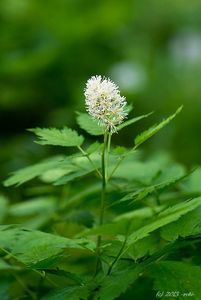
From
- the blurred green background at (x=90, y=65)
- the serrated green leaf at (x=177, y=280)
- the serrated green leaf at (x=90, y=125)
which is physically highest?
the blurred green background at (x=90, y=65)

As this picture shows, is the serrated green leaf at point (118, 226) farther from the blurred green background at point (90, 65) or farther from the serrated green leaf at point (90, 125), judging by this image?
the blurred green background at point (90, 65)

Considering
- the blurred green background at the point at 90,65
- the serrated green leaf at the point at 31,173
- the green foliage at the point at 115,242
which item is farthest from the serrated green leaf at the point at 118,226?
the blurred green background at the point at 90,65

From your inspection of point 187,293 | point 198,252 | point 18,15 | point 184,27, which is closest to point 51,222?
point 198,252

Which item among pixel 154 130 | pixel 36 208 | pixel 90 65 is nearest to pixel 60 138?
pixel 154 130

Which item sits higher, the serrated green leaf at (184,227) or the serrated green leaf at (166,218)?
the serrated green leaf at (184,227)

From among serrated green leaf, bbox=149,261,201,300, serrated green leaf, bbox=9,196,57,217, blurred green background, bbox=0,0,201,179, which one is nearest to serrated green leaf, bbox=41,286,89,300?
serrated green leaf, bbox=149,261,201,300

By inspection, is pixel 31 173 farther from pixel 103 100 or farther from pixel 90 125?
pixel 103 100
